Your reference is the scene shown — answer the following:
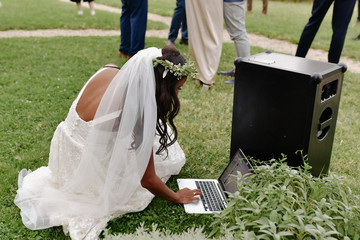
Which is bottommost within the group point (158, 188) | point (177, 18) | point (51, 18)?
point (158, 188)

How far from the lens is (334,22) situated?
4.89 metres

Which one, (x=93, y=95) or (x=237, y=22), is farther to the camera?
(x=237, y=22)

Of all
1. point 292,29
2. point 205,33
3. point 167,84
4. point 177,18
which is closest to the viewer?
point 167,84

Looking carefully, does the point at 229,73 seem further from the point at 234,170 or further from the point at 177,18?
the point at 234,170

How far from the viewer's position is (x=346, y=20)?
4824mm

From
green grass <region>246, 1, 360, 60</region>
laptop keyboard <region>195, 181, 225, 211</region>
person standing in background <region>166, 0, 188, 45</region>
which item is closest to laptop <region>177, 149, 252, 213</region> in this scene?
laptop keyboard <region>195, 181, 225, 211</region>

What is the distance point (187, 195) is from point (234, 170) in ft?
1.25

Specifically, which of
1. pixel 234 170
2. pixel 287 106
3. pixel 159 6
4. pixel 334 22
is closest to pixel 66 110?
pixel 234 170

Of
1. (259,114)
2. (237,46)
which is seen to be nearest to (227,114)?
(237,46)

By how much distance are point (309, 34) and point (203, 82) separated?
1.51 metres

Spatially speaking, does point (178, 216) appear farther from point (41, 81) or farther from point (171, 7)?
point (171, 7)

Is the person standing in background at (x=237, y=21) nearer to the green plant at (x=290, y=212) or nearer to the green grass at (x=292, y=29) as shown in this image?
the green grass at (x=292, y=29)

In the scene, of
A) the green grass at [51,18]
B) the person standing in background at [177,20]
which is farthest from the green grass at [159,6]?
the person standing in background at [177,20]

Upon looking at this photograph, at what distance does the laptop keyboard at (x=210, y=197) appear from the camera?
2.75 m
